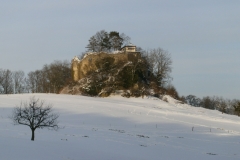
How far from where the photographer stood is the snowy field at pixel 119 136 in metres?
16.3

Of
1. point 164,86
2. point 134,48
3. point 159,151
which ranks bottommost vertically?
point 159,151

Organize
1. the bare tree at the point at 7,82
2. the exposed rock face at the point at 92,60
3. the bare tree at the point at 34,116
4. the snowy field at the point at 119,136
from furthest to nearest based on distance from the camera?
1. the bare tree at the point at 7,82
2. the exposed rock face at the point at 92,60
3. the bare tree at the point at 34,116
4. the snowy field at the point at 119,136

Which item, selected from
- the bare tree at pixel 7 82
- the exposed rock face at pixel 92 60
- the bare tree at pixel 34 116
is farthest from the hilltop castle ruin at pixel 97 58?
the bare tree at pixel 34 116

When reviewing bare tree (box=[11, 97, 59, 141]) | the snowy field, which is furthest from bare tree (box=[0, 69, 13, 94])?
bare tree (box=[11, 97, 59, 141])

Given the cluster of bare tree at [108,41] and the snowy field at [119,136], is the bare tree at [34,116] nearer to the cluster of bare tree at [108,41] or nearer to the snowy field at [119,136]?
the snowy field at [119,136]

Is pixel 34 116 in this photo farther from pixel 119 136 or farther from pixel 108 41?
pixel 108 41

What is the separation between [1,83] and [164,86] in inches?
1518

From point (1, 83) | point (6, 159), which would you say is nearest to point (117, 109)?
point (6, 159)

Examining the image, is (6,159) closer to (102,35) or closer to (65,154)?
(65,154)

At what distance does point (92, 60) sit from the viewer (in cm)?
6138

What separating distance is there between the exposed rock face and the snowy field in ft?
68.4

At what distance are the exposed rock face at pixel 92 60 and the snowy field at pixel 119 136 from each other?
821 inches

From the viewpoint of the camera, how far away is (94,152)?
669 inches

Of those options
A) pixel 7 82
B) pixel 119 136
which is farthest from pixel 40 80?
pixel 119 136
